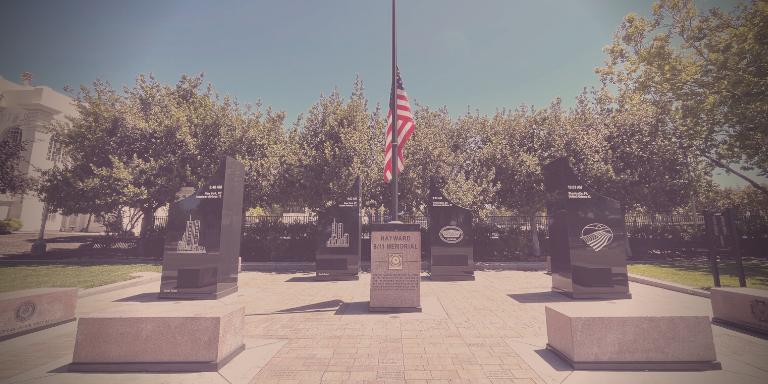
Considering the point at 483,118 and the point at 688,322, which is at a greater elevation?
the point at 483,118

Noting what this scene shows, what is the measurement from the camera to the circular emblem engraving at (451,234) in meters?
13.3

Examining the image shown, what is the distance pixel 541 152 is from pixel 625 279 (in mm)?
11871

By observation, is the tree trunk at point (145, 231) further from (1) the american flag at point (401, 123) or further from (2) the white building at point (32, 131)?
(1) the american flag at point (401, 123)

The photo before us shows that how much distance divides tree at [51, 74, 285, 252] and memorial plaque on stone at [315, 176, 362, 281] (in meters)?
6.42

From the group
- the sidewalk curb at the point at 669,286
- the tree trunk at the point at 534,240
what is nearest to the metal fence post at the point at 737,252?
the sidewalk curb at the point at 669,286

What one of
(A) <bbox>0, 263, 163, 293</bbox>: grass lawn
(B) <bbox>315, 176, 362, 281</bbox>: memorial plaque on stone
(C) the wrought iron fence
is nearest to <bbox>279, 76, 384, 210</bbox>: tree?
(C) the wrought iron fence

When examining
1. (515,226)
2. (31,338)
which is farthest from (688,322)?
(515,226)

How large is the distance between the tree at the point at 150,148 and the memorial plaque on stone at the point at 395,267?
1242 cm

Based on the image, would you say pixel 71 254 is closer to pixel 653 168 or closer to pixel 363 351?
pixel 363 351

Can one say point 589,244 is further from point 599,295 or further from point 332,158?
point 332,158

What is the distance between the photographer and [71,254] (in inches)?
790

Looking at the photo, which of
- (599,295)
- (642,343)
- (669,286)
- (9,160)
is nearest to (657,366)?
(642,343)

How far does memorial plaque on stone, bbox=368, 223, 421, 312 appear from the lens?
25.5 feet

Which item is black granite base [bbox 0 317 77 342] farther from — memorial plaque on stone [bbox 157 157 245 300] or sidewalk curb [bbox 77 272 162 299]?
sidewalk curb [bbox 77 272 162 299]
